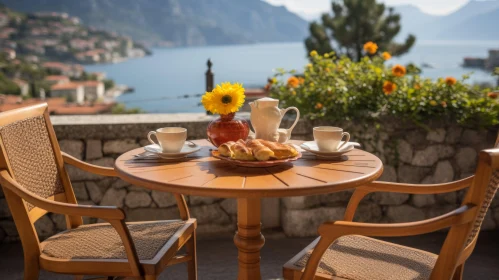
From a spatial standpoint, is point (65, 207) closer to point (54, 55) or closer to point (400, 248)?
point (400, 248)

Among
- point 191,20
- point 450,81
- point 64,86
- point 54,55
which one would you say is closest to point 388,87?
point 450,81

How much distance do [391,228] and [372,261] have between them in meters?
0.29

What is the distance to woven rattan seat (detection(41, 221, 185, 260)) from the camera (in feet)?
5.01

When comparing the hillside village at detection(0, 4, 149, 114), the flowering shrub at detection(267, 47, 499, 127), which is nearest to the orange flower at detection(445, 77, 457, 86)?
the flowering shrub at detection(267, 47, 499, 127)

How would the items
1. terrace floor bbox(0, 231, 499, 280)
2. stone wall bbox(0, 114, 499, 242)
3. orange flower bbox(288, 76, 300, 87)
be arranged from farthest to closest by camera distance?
orange flower bbox(288, 76, 300, 87)
stone wall bbox(0, 114, 499, 242)
terrace floor bbox(0, 231, 499, 280)

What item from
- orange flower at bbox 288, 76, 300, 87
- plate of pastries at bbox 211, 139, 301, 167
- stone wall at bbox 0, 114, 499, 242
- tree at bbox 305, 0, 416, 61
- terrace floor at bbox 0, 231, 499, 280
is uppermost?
tree at bbox 305, 0, 416, 61

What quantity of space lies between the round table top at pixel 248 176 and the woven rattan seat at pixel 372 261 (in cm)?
26

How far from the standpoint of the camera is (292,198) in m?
2.90

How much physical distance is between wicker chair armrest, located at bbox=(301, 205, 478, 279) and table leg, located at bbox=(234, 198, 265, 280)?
351mm

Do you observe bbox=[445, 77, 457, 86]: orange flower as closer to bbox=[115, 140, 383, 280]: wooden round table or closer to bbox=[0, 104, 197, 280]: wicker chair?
bbox=[115, 140, 383, 280]: wooden round table

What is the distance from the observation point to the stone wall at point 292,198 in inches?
109

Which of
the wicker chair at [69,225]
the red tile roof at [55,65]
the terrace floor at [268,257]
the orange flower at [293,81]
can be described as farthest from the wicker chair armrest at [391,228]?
the red tile roof at [55,65]

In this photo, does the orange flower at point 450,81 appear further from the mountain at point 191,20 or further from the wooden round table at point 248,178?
the mountain at point 191,20

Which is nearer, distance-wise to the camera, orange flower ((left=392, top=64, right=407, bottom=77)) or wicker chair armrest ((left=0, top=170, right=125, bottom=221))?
wicker chair armrest ((left=0, top=170, right=125, bottom=221))
